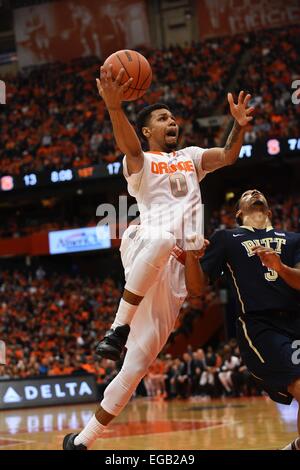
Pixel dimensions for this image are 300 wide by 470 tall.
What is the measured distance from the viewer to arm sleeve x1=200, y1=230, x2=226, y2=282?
536 cm

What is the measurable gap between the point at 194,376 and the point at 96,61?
686 inches

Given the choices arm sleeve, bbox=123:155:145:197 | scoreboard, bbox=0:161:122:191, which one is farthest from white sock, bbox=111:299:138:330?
scoreboard, bbox=0:161:122:191

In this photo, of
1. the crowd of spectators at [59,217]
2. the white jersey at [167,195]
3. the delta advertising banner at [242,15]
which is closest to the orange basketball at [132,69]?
the white jersey at [167,195]

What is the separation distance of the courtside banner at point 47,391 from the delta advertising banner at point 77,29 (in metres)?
17.1

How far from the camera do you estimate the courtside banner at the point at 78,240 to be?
2753 cm

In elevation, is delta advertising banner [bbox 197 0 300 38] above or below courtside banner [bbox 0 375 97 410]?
above

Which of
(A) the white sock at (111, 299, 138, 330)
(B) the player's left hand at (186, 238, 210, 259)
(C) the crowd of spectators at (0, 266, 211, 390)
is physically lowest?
(C) the crowd of spectators at (0, 266, 211, 390)

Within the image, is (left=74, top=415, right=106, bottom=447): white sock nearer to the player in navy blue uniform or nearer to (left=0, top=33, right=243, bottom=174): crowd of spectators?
the player in navy blue uniform

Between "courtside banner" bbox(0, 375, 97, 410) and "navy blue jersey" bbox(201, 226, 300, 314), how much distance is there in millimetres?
13421

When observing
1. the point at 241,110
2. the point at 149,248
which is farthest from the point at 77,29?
the point at 149,248

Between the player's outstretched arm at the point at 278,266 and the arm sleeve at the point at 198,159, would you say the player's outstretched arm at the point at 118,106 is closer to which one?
the arm sleeve at the point at 198,159

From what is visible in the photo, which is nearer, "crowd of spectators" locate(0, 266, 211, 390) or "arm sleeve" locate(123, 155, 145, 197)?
"arm sleeve" locate(123, 155, 145, 197)

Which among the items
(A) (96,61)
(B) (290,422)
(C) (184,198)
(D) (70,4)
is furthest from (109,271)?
(C) (184,198)

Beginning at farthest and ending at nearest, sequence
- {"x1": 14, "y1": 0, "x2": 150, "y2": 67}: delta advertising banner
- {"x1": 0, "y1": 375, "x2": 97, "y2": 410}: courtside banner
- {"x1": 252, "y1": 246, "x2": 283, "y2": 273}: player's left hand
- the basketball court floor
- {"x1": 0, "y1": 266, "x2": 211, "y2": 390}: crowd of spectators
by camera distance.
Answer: {"x1": 14, "y1": 0, "x2": 150, "y2": 67}: delta advertising banner
{"x1": 0, "y1": 266, "x2": 211, "y2": 390}: crowd of spectators
{"x1": 0, "y1": 375, "x2": 97, "y2": 410}: courtside banner
the basketball court floor
{"x1": 252, "y1": 246, "x2": 283, "y2": 273}: player's left hand
